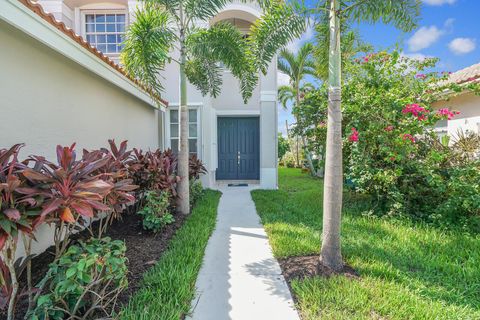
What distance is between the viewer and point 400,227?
5105 millimetres

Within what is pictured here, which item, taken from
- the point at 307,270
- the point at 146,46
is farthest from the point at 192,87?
the point at 307,270

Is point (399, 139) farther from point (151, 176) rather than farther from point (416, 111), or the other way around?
point (151, 176)

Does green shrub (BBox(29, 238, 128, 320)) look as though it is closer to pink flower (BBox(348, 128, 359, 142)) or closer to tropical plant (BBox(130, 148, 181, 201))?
tropical plant (BBox(130, 148, 181, 201))

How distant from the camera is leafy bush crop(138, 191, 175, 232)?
480 centimetres

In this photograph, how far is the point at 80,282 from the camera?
7.70ft

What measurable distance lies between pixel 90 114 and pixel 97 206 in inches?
139

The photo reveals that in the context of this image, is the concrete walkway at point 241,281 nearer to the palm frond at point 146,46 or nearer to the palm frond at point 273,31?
the palm frond at point 273,31

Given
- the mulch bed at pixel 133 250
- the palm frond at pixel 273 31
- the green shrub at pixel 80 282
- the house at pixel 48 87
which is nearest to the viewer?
the green shrub at pixel 80 282

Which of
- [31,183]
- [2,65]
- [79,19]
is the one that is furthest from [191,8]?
[79,19]

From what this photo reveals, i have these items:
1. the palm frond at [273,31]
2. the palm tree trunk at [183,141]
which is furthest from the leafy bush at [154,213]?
the palm frond at [273,31]

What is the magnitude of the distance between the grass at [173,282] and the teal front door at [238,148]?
6.53 metres

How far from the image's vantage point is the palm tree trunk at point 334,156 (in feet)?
11.1

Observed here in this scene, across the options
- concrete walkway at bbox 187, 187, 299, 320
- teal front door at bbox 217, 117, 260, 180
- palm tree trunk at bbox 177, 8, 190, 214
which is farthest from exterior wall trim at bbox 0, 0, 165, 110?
teal front door at bbox 217, 117, 260, 180

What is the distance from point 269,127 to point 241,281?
23.0 feet
